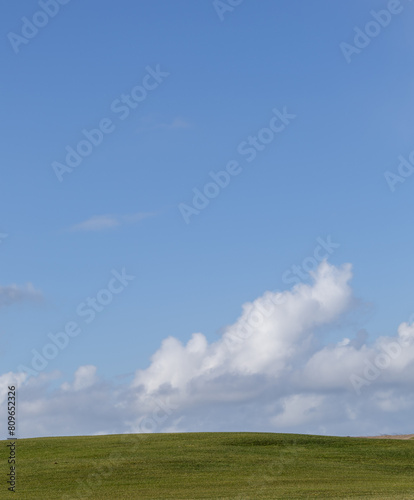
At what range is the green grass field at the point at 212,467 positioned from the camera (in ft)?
135

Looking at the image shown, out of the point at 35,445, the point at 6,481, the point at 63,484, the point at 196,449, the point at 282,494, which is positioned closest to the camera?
the point at 282,494

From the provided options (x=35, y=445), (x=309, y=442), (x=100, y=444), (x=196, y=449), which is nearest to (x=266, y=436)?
(x=309, y=442)

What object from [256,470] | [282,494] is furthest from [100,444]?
[282,494]

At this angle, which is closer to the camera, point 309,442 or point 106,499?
point 106,499

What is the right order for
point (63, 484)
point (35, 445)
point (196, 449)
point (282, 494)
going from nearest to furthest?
point (282, 494) < point (63, 484) < point (196, 449) < point (35, 445)

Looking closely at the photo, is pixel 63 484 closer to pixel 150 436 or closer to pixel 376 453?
pixel 150 436

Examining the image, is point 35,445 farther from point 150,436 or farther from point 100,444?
point 150,436

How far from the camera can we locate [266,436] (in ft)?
210

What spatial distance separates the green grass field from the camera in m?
41.2

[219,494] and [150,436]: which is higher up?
[150,436]

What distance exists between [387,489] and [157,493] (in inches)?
524

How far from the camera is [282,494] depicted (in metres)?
38.8

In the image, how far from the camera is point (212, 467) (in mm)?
50312

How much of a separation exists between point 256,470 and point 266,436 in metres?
14.9
